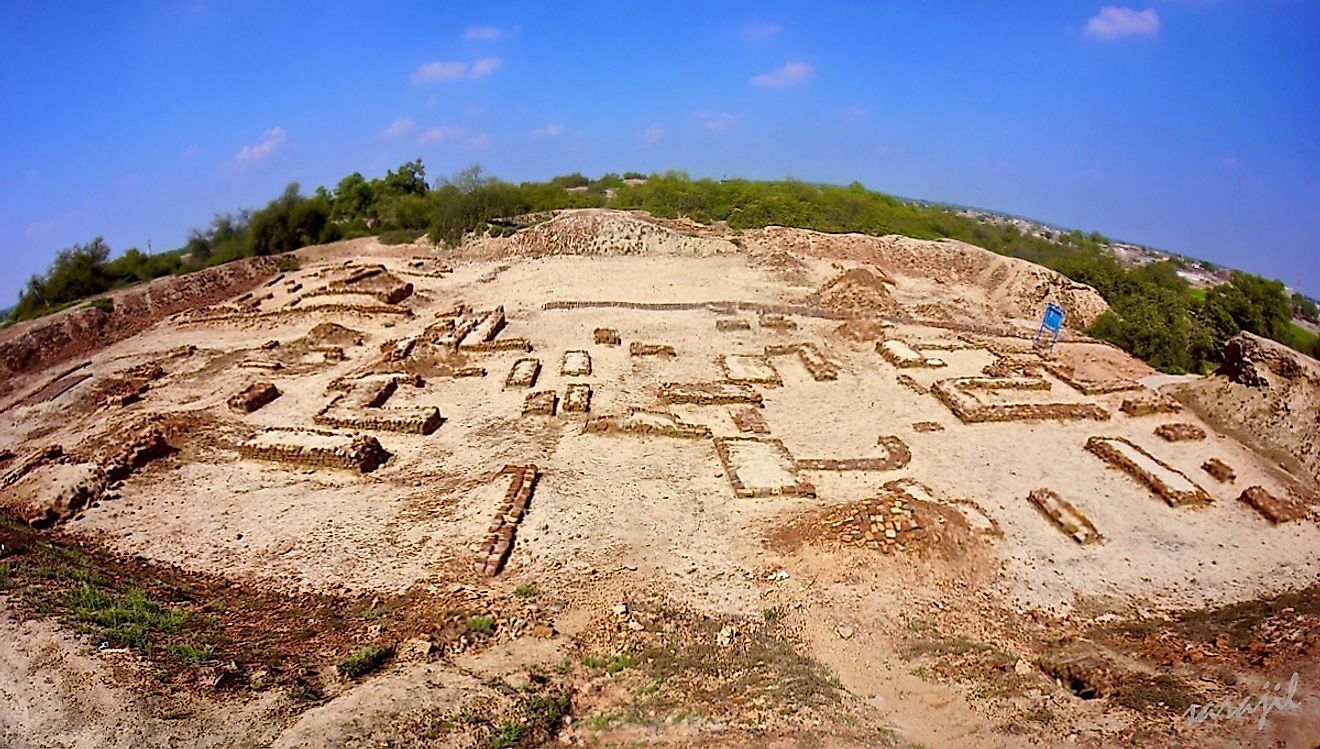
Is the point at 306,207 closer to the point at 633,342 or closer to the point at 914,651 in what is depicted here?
the point at 633,342

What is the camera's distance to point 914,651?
23.9 ft

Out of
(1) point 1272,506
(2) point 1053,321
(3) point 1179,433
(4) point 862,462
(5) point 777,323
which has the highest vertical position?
(5) point 777,323

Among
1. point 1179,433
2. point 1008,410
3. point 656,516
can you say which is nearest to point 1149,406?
point 1179,433

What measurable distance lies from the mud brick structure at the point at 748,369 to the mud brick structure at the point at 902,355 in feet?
10.9

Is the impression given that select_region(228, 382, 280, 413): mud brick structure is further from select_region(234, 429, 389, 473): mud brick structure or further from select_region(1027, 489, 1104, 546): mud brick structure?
select_region(1027, 489, 1104, 546): mud brick structure

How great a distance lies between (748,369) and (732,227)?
2092cm

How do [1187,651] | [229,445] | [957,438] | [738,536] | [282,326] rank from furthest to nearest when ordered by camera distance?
[282,326]
[957,438]
[229,445]
[738,536]
[1187,651]

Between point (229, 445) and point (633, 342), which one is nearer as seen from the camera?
point (229, 445)

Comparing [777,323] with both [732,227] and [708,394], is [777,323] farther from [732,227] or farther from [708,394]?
[732,227]

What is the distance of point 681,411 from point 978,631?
757 centimetres

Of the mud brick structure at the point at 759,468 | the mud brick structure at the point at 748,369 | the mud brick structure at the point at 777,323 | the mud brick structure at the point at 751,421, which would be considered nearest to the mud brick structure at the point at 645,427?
the mud brick structure at the point at 759,468

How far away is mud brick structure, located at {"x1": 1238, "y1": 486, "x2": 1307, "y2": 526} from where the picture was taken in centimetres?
1061

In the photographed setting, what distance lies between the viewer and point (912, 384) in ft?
53.1

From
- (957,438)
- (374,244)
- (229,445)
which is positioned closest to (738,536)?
(957,438)
